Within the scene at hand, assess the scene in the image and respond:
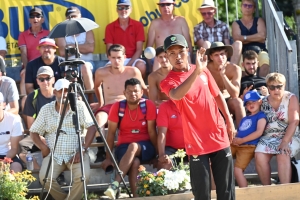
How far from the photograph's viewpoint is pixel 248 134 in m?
9.17

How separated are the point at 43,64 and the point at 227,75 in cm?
268

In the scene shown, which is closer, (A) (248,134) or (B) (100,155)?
(A) (248,134)

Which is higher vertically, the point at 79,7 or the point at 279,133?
the point at 79,7

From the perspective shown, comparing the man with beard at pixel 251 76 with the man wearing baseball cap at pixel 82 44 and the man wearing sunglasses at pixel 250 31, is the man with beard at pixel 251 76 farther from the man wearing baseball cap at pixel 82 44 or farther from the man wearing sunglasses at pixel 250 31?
the man wearing baseball cap at pixel 82 44

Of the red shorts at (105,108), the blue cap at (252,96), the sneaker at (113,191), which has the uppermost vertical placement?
the blue cap at (252,96)

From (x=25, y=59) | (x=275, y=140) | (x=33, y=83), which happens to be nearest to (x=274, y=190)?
(x=275, y=140)

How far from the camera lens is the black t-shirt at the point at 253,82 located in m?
10.2

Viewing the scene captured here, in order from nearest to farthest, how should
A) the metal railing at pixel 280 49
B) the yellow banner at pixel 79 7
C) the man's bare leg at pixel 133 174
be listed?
the man's bare leg at pixel 133 174
the metal railing at pixel 280 49
the yellow banner at pixel 79 7

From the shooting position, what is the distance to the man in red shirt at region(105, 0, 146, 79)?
11.5 m

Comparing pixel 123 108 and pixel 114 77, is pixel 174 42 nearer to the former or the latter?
pixel 123 108

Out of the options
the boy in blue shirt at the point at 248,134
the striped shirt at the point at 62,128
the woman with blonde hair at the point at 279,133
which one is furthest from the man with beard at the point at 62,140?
the woman with blonde hair at the point at 279,133

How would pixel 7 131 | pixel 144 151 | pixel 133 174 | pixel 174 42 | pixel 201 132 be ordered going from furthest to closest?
pixel 7 131 → pixel 144 151 → pixel 133 174 → pixel 201 132 → pixel 174 42

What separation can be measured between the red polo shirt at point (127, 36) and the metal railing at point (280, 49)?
198 centimetres

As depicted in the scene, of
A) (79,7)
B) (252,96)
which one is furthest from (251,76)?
(79,7)
